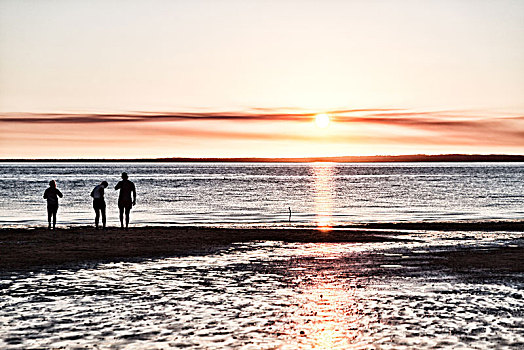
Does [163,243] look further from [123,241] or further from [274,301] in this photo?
[274,301]

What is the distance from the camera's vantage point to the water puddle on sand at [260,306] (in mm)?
10172

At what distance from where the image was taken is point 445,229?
31.7 metres

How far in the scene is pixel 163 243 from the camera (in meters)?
23.7

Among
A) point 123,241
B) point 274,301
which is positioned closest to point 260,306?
point 274,301

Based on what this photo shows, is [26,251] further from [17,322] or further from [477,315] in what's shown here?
[477,315]

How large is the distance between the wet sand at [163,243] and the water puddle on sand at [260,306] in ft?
5.06

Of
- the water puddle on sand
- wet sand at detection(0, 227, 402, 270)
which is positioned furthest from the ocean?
→ wet sand at detection(0, 227, 402, 270)

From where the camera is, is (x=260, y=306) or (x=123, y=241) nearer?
(x=260, y=306)

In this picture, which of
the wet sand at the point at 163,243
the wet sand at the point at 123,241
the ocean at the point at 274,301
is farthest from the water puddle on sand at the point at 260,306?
the wet sand at the point at 123,241

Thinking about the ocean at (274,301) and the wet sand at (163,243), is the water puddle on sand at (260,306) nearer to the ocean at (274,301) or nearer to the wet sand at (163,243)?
the ocean at (274,301)

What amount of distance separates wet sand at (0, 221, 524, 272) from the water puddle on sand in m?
1.54

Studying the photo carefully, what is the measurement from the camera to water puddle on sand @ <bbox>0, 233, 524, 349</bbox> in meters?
10.2

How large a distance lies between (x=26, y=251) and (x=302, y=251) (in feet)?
26.6

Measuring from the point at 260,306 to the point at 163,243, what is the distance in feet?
38.0
